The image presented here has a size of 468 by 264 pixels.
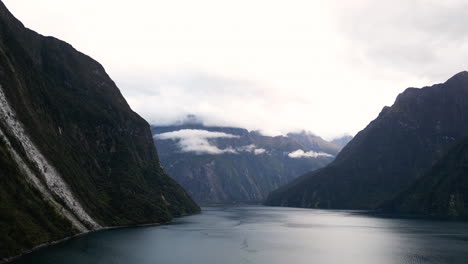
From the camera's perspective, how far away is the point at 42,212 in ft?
432

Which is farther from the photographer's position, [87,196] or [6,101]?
[87,196]

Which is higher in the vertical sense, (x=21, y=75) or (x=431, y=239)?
(x=21, y=75)

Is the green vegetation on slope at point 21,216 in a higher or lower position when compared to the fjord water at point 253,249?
higher

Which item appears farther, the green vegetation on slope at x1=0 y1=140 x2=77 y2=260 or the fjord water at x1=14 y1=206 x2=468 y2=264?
the fjord water at x1=14 y1=206 x2=468 y2=264

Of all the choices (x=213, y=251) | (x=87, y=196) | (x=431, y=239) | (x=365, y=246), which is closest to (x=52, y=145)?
(x=87, y=196)

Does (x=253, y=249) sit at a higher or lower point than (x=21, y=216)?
lower

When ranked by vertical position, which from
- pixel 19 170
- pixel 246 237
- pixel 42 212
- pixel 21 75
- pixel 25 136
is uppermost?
pixel 21 75

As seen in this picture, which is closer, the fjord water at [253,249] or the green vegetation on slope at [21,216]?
the green vegetation on slope at [21,216]

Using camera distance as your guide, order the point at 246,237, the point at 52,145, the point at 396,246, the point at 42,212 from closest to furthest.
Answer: the point at 42,212
the point at 396,246
the point at 246,237
the point at 52,145

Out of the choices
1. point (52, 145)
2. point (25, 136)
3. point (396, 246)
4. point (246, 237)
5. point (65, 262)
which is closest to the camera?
point (65, 262)

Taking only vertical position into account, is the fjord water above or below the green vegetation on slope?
below

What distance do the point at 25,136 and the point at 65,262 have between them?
72.8 m

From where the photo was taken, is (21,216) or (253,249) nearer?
(21,216)

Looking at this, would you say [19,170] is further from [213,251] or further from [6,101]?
[213,251]
